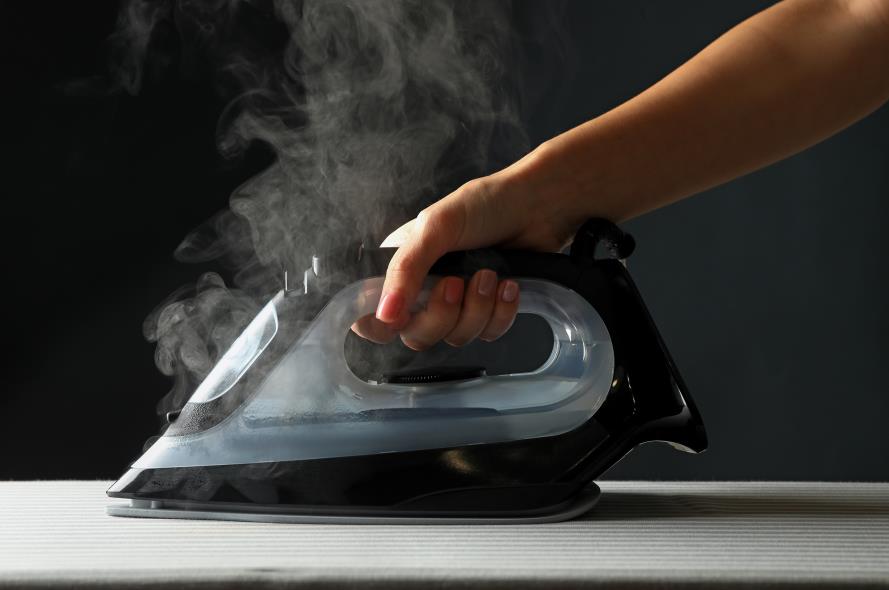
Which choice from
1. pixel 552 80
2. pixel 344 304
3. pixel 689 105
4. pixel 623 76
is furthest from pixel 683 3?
pixel 344 304

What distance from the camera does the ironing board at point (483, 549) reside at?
2.09 ft

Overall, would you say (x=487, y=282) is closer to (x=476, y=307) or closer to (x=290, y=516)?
(x=476, y=307)

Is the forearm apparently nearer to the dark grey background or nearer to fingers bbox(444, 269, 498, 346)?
fingers bbox(444, 269, 498, 346)

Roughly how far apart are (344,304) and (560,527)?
314mm

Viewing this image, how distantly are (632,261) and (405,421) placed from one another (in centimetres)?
145

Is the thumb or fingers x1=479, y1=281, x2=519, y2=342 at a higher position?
the thumb

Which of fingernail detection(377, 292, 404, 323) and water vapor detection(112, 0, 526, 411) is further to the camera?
water vapor detection(112, 0, 526, 411)

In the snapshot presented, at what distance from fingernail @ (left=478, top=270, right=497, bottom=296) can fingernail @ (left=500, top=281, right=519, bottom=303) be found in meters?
0.01

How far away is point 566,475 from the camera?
0.93 metres


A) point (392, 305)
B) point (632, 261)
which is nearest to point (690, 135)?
point (392, 305)

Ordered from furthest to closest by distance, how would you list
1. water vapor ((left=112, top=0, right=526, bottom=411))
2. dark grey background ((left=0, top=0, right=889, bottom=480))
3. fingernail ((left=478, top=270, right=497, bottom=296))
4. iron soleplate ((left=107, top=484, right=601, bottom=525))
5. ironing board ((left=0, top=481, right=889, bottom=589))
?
dark grey background ((left=0, top=0, right=889, bottom=480)), water vapor ((left=112, top=0, right=526, bottom=411)), fingernail ((left=478, top=270, right=497, bottom=296)), iron soleplate ((left=107, top=484, right=601, bottom=525)), ironing board ((left=0, top=481, right=889, bottom=589))

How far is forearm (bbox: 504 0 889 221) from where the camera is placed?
1035 millimetres

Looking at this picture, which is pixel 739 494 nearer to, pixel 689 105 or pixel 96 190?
pixel 689 105

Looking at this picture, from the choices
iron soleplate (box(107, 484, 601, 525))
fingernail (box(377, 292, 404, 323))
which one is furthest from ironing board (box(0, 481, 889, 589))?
fingernail (box(377, 292, 404, 323))
